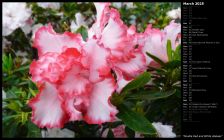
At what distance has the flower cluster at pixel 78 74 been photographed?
890 millimetres

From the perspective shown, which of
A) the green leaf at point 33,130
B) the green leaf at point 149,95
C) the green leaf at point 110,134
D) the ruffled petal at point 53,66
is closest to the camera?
the ruffled petal at point 53,66

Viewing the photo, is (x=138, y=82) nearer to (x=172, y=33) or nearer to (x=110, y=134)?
(x=172, y=33)

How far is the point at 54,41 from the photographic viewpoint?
3.06 feet

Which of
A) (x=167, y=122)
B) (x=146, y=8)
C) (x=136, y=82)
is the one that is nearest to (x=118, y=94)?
(x=136, y=82)

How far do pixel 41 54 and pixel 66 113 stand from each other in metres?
0.13

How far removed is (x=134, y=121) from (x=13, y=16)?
3.29 ft

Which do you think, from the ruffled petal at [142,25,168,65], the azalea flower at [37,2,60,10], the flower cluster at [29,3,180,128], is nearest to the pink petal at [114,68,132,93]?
the flower cluster at [29,3,180,128]

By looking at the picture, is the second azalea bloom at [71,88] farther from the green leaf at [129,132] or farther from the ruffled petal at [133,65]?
the green leaf at [129,132]

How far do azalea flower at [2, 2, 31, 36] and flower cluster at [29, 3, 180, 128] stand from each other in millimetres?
903

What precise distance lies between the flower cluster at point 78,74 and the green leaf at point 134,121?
0.06m

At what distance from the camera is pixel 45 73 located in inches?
34.7

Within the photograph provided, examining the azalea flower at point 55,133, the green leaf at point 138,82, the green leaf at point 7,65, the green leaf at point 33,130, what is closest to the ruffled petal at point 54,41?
the green leaf at point 138,82

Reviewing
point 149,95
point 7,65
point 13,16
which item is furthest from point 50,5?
point 149,95

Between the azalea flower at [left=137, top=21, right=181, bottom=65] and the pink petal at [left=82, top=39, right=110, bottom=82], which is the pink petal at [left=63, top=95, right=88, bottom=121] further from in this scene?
the azalea flower at [left=137, top=21, right=181, bottom=65]
